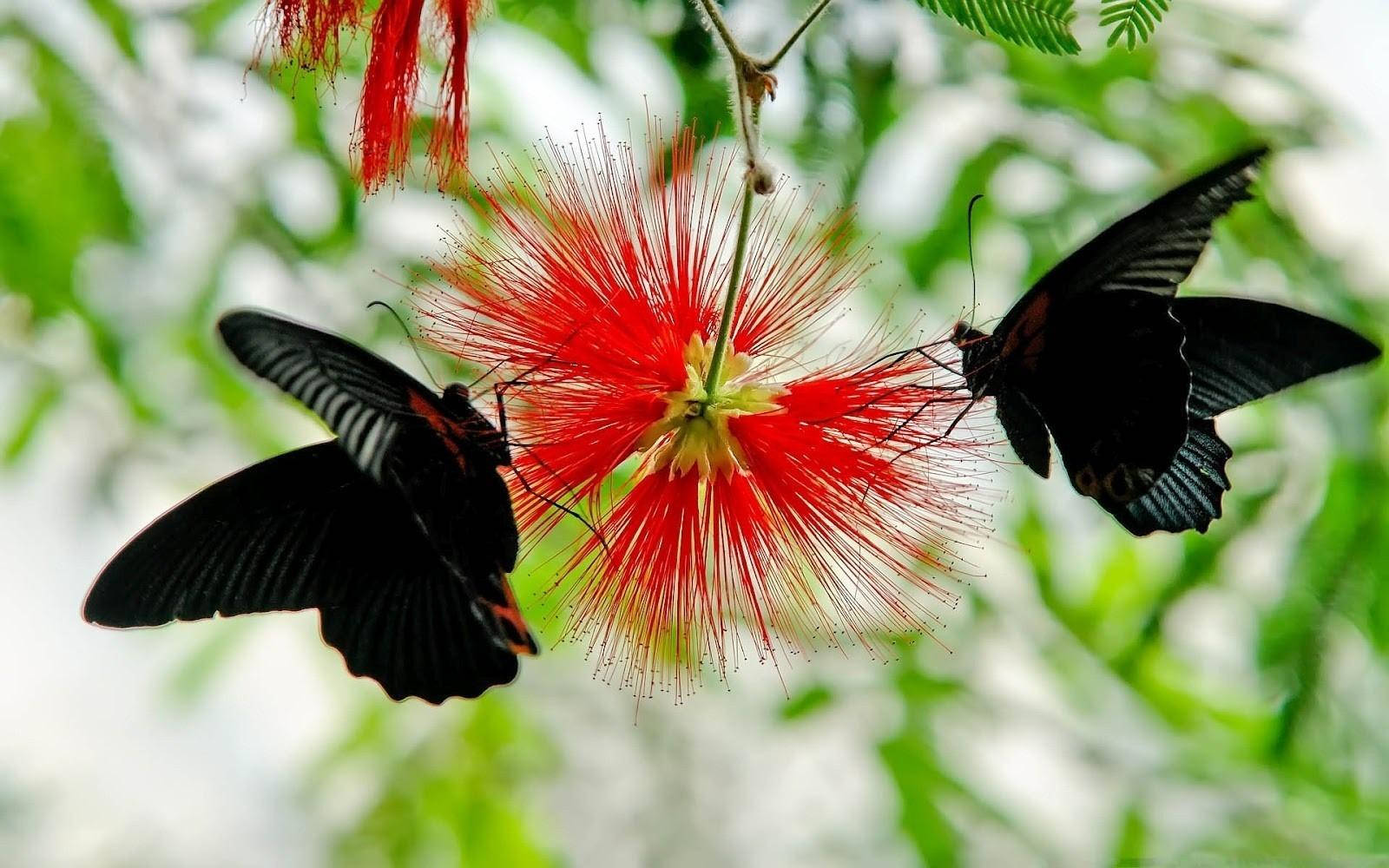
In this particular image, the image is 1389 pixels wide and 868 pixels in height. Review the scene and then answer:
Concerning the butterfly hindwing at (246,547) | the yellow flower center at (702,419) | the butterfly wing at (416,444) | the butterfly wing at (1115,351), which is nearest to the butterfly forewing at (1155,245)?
the butterfly wing at (1115,351)

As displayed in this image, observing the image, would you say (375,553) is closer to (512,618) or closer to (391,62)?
(512,618)

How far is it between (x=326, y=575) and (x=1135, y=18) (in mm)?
858

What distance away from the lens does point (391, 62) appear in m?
1.27

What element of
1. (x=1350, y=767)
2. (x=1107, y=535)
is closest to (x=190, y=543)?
(x=1350, y=767)

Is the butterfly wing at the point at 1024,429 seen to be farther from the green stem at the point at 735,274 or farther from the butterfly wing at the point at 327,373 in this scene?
the butterfly wing at the point at 327,373

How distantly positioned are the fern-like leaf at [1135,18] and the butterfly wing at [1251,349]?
12.0 inches

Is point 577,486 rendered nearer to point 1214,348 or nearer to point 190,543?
point 190,543

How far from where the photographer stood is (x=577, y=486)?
1.32 m

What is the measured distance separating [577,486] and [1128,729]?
1.58 m

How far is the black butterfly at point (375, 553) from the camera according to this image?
3.95ft

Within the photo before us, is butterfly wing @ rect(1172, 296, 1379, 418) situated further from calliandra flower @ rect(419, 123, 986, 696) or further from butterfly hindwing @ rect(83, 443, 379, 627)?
butterfly hindwing @ rect(83, 443, 379, 627)

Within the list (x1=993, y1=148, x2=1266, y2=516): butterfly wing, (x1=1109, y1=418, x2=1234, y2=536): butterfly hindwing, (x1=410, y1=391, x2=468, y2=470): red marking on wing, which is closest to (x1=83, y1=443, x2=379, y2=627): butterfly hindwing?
(x1=410, y1=391, x2=468, y2=470): red marking on wing

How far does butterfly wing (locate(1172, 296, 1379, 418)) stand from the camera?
50.3 inches

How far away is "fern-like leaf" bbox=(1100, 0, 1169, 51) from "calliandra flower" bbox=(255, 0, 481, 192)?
582mm
